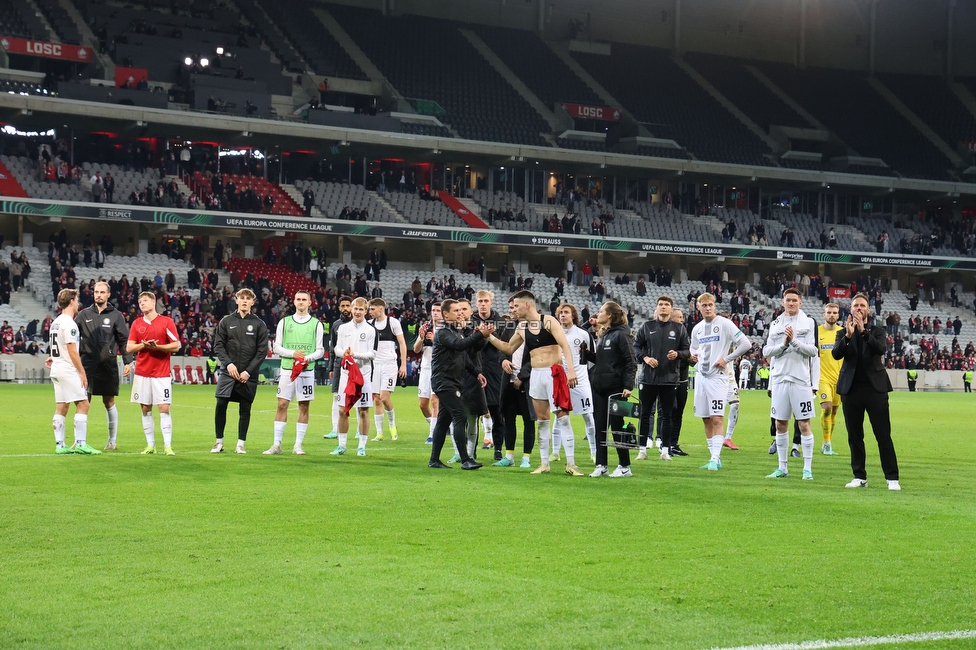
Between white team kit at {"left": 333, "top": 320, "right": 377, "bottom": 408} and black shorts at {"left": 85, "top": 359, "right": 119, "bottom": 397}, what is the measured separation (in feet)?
10.2

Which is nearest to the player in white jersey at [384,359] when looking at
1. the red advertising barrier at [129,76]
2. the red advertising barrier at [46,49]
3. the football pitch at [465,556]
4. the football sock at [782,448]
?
the football pitch at [465,556]

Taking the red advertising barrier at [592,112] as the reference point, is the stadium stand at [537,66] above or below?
above

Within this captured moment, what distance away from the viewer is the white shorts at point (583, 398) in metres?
14.3

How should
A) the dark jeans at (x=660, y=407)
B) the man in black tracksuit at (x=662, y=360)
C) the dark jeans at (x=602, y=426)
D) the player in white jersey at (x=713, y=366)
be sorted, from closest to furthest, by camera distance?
the dark jeans at (x=602, y=426), the player in white jersey at (x=713, y=366), the man in black tracksuit at (x=662, y=360), the dark jeans at (x=660, y=407)

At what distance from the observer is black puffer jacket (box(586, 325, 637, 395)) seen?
13.6m

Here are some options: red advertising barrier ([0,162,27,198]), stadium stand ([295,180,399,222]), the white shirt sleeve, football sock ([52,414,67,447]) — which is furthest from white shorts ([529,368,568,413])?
stadium stand ([295,180,399,222])

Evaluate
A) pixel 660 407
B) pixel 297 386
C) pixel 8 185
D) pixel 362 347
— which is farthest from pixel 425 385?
pixel 8 185

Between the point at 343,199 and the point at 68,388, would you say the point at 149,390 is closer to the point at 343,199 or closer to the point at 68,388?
the point at 68,388

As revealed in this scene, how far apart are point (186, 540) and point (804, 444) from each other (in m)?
8.20

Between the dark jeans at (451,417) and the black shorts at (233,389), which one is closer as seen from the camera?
the dark jeans at (451,417)

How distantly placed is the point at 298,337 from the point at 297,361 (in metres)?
0.36

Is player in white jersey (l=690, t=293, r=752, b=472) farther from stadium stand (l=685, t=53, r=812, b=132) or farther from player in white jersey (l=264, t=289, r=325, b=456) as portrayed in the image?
stadium stand (l=685, t=53, r=812, b=132)

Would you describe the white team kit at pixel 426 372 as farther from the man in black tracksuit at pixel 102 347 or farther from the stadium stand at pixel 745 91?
the stadium stand at pixel 745 91

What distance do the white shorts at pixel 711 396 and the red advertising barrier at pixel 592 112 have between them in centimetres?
5188
